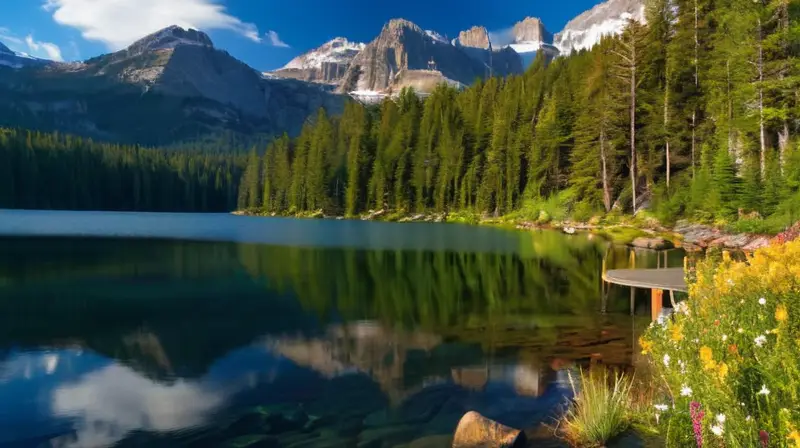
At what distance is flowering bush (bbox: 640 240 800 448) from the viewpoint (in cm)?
464

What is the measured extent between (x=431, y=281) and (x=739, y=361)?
816 inches

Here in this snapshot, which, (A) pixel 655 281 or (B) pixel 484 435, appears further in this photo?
(A) pixel 655 281

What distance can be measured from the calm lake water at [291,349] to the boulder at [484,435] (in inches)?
24.6

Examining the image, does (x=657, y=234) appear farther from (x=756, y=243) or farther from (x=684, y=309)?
A: (x=684, y=309)

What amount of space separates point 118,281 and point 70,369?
14.0 m

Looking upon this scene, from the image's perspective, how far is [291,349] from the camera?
14.3 metres

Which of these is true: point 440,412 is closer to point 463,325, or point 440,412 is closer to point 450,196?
point 463,325

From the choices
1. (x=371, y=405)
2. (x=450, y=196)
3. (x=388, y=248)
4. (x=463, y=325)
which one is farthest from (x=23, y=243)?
(x=450, y=196)

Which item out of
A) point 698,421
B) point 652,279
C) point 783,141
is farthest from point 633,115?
point 698,421

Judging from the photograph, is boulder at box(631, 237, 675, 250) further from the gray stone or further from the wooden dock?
→ the gray stone

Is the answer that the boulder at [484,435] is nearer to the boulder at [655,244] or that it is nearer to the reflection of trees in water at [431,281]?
the reflection of trees in water at [431,281]

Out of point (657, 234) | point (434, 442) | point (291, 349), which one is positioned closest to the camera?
point (434, 442)

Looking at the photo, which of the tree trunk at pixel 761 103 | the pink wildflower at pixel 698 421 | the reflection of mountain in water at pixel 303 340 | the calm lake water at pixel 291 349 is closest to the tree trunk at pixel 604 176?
the tree trunk at pixel 761 103

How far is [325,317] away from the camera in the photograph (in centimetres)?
Result: 1830
